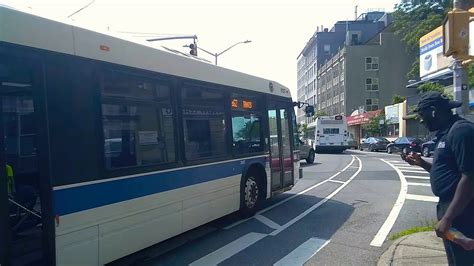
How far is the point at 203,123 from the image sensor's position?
6762 millimetres

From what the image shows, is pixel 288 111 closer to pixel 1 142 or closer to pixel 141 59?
pixel 141 59

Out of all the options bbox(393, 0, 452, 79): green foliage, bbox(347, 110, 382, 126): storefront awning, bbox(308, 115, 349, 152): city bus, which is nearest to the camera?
bbox(308, 115, 349, 152): city bus

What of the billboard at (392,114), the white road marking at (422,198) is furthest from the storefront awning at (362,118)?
the white road marking at (422,198)

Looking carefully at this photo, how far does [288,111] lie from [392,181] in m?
5.93

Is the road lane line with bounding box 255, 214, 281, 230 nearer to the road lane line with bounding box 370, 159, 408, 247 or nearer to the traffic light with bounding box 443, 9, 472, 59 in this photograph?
the road lane line with bounding box 370, 159, 408, 247

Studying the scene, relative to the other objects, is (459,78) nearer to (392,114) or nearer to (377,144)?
(377,144)

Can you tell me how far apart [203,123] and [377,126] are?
47315 mm

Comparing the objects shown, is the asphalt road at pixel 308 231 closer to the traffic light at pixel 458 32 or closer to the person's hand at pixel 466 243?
the person's hand at pixel 466 243

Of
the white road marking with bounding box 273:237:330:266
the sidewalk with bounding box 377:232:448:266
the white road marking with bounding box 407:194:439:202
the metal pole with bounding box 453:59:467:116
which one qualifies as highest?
the metal pole with bounding box 453:59:467:116

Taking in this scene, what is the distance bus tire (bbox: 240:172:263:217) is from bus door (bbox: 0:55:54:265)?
4.01 metres

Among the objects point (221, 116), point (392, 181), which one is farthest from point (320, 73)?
point (221, 116)

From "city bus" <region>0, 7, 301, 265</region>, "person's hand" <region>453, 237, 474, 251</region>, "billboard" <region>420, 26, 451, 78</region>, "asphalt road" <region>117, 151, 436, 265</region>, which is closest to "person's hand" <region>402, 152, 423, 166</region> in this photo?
"person's hand" <region>453, 237, 474, 251</region>

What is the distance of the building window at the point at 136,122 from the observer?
4.82m

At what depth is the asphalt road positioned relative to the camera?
19.2ft
